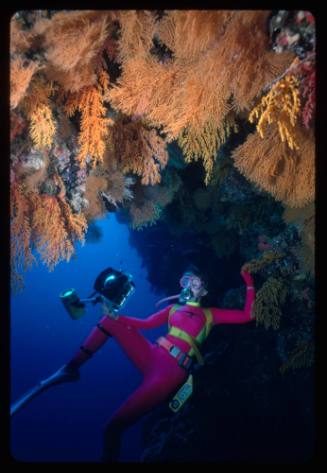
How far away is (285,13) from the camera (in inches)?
67.4

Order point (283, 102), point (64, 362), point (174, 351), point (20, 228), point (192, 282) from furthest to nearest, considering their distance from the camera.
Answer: point (64, 362) → point (192, 282) → point (174, 351) → point (20, 228) → point (283, 102)

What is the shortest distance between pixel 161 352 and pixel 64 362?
201ft

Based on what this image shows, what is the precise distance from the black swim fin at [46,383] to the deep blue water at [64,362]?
15132mm

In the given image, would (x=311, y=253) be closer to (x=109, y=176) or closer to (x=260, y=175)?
(x=260, y=175)

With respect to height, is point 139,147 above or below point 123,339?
above

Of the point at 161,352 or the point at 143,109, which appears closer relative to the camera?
the point at 143,109

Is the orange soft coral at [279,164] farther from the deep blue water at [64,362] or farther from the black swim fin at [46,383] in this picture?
the deep blue water at [64,362]

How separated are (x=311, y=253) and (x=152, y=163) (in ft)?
6.15

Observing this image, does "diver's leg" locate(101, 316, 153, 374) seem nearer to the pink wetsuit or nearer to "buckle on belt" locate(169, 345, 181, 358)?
the pink wetsuit

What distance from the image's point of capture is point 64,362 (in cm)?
6016

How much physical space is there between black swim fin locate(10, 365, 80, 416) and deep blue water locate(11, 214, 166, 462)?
15.1 meters

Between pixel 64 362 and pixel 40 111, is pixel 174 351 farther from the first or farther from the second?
pixel 64 362

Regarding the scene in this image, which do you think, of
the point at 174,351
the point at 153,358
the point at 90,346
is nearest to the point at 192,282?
the point at 174,351

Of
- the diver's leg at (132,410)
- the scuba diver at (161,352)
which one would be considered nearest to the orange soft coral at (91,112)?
the scuba diver at (161,352)
